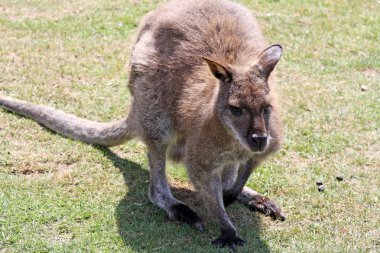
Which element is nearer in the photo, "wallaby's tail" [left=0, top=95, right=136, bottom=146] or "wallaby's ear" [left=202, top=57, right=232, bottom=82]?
"wallaby's ear" [left=202, top=57, right=232, bottom=82]

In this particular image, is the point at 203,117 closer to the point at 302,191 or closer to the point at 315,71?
the point at 302,191

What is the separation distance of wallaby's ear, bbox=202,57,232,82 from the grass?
128cm

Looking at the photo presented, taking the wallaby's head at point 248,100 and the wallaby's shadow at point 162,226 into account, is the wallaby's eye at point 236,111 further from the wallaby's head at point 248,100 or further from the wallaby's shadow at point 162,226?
the wallaby's shadow at point 162,226

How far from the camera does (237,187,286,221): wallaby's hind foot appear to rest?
5617mm

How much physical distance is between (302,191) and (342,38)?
3.65m

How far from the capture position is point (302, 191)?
596 centimetres

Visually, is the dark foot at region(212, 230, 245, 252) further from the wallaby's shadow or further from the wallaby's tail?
the wallaby's tail

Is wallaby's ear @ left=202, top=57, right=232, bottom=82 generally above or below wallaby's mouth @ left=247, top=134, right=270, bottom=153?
above

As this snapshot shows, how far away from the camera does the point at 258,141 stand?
15.3 feet

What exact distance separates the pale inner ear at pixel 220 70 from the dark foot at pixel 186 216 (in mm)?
1185

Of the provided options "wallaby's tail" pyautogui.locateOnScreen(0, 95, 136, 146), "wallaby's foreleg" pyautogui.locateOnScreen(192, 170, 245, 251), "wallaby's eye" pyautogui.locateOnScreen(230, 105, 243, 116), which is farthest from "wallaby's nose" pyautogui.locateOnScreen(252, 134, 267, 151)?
"wallaby's tail" pyautogui.locateOnScreen(0, 95, 136, 146)

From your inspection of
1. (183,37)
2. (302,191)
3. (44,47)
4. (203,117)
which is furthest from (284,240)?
(44,47)

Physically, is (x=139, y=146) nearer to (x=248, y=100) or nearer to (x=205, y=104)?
(x=205, y=104)

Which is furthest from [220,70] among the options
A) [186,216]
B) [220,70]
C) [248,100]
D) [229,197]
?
[186,216]
